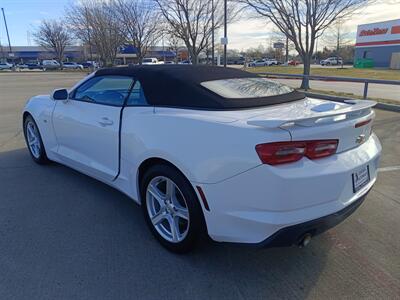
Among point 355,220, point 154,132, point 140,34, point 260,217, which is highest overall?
point 140,34

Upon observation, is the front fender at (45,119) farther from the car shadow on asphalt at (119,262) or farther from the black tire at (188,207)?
the black tire at (188,207)

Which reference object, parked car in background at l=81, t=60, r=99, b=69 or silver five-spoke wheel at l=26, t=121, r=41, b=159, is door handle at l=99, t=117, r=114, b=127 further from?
parked car in background at l=81, t=60, r=99, b=69

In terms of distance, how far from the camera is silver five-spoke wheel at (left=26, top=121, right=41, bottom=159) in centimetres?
480

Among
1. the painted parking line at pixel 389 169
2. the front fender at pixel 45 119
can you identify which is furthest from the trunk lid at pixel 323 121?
the front fender at pixel 45 119

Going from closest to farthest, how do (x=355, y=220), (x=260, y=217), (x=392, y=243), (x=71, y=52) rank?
(x=260, y=217) → (x=392, y=243) → (x=355, y=220) → (x=71, y=52)

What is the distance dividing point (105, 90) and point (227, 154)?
7.08ft

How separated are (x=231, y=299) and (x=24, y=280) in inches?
59.8

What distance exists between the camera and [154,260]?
2623 mm

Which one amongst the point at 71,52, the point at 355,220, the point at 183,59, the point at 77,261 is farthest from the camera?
the point at 71,52

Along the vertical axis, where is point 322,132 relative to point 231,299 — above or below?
above

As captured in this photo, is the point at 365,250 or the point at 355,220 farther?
the point at 355,220

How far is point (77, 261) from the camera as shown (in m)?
2.59

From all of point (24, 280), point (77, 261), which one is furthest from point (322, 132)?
point (24, 280)

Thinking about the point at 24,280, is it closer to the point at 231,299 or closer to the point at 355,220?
the point at 231,299
